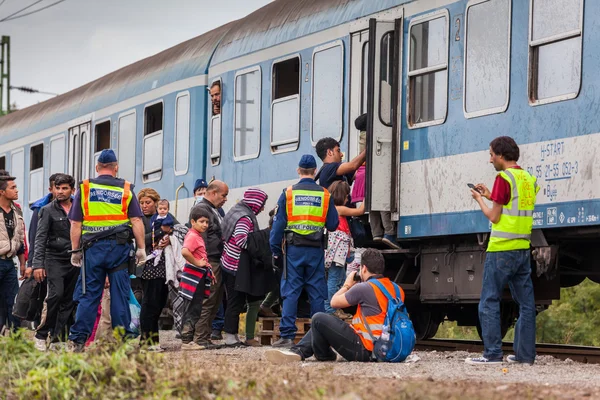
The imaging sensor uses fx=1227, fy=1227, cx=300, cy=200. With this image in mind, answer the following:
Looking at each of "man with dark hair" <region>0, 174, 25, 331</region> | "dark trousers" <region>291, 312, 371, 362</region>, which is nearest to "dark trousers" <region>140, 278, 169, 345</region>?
"man with dark hair" <region>0, 174, 25, 331</region>

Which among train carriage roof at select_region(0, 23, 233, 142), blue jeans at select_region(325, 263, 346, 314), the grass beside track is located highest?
train carriage roof at select_region(0, 23, 233, 142)

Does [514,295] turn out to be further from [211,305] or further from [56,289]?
[56,289]

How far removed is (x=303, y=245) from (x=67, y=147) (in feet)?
35.2

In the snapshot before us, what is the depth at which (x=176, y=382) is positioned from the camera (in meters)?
6.95

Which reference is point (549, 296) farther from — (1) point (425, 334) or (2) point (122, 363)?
(2) point (122, 363)

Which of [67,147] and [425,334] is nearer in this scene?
[425,334]

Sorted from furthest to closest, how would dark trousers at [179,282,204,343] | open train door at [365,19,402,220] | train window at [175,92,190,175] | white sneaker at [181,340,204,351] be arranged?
1. train window at [175,92,190,175]
2. white sneaker at [181,340,204,351]
3. dark trousers at [179,282,204,343]
4. open train door at [365,19,402,220]

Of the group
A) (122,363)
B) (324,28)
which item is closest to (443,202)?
(324,28)

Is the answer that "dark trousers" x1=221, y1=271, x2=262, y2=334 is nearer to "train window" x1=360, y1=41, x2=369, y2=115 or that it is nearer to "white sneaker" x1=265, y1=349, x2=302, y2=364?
"train window" x1=360, y1=41, x2=369, y2=115

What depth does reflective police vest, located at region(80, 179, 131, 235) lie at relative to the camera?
413 inches

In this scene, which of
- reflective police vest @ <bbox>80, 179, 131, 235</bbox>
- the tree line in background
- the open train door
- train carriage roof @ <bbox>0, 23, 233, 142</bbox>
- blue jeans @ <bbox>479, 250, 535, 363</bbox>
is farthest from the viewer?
the tree line in background

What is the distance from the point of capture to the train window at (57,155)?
69.5 ft

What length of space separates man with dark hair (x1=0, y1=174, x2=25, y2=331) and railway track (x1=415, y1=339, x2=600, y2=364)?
4.38m

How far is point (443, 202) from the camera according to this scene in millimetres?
11094
